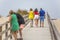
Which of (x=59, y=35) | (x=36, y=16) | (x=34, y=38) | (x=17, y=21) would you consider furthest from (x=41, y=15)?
(x=59, y=35)

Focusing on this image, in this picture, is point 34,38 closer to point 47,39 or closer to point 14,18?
point 47,39

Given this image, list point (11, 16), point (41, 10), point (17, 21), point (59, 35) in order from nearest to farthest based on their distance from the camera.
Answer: point (59, 35) < point (11, 16) < point (17, 21) < point (41, 10)

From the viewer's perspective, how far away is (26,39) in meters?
16.1

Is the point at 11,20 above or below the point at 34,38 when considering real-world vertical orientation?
above

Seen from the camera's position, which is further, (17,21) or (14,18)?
(17,21)

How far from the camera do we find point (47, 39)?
1611cm

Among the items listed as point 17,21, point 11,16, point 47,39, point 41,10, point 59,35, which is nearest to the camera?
point 59,35

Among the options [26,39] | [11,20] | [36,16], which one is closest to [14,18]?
[11,20]

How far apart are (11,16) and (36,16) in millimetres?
9778

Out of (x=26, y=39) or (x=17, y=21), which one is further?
(x=26, y=39)

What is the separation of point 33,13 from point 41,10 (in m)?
0.71

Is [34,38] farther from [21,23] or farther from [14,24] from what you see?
[14,24]

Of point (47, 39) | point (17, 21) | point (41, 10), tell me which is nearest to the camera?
point (17, 21)

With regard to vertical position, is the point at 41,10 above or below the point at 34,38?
above
